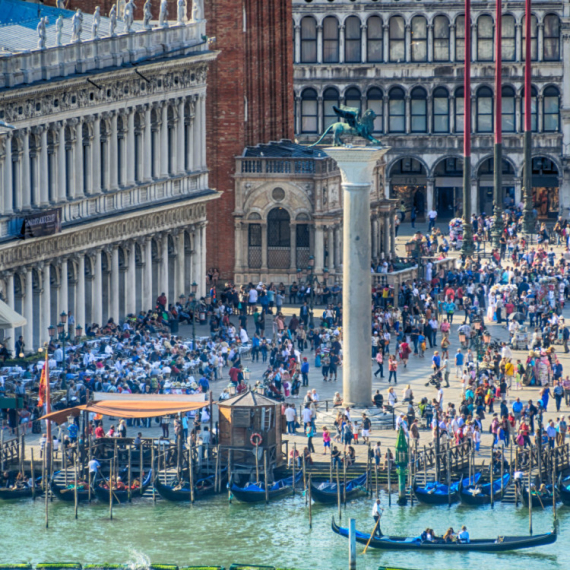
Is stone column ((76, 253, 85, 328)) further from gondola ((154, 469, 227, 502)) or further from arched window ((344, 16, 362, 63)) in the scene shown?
arched window ((344, 16, 362, 63))

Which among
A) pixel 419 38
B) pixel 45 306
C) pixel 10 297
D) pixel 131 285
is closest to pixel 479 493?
pixel 10 297

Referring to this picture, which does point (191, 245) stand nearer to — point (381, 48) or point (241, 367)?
point (241, 367)

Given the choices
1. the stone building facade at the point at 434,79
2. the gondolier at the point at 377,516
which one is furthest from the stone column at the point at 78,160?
the stone building facade at the point at 434,79

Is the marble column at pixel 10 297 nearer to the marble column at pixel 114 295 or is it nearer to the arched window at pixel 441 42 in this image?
the marble column at pixel 114 295

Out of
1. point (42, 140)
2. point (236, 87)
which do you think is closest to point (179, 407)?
point (42, 140)

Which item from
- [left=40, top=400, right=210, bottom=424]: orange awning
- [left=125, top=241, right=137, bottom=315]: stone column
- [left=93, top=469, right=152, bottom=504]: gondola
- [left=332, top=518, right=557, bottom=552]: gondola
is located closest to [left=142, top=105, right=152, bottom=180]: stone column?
[left=125, top=241, right=137, bottom=315]: stone column

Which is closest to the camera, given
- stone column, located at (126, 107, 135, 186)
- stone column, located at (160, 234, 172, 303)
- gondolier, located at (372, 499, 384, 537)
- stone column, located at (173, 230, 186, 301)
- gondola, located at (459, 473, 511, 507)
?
gondolier, located at (372, 499, 384, 537)

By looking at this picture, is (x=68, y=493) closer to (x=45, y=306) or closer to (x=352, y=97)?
(x=45, y=306)
